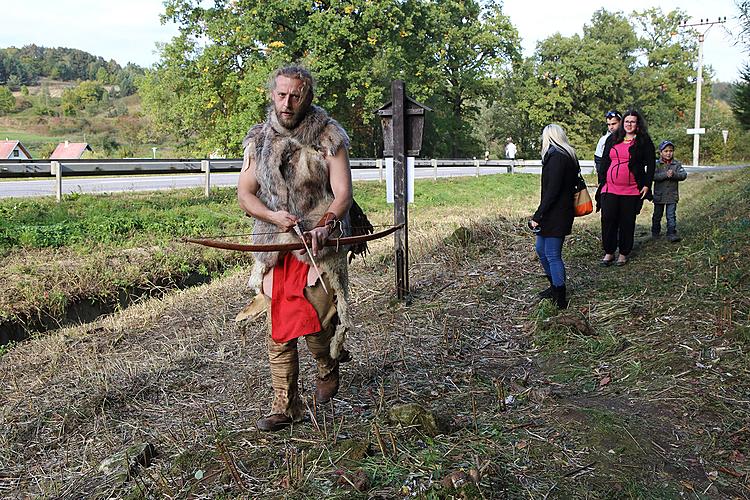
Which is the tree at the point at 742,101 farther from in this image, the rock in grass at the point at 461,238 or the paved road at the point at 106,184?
the rock in grass at the point at 461,238

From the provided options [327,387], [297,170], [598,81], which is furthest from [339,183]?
[598,81]

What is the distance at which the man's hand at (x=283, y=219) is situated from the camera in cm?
363

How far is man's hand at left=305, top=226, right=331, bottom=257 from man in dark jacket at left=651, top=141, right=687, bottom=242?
22.6 feet

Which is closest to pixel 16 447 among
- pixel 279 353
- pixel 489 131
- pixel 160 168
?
pixel 279 353

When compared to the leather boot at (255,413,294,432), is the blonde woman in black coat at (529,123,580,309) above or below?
above

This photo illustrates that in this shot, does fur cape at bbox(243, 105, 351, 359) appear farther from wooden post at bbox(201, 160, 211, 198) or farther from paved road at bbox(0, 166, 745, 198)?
wooden post at bbox(201, 160, 211, 198)

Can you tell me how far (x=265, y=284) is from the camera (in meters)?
3.99

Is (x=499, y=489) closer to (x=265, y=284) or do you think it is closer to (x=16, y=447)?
(x=265, y=284)

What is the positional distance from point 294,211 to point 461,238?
5.69 m

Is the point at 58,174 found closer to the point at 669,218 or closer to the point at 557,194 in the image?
the point at 557,194

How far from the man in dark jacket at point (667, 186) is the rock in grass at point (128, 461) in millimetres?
7599

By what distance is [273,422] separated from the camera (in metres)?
3.91

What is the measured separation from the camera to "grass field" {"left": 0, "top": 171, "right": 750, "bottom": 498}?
133 inches

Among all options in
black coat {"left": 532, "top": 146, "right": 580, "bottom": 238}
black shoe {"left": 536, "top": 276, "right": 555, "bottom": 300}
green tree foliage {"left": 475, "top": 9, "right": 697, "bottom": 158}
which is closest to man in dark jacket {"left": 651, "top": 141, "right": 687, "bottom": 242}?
black shoe {"left": 536, "top": 276, "right": 555, "bottom": 300}
